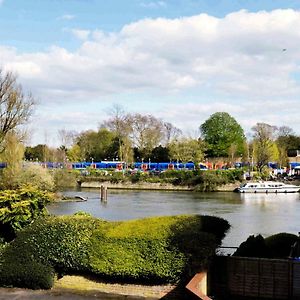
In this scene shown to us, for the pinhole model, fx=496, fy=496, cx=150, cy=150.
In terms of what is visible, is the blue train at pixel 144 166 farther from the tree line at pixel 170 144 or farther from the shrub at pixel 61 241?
the shrub at pixel 61 241

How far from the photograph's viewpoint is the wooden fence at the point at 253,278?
15.2 m

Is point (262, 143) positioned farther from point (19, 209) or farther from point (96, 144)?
point (19, 209)

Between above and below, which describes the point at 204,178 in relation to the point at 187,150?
below

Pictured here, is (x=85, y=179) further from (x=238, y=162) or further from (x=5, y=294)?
(x=5, y=294)

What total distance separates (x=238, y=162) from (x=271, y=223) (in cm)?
6988

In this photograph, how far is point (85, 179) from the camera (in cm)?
9138

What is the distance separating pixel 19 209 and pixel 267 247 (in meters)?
9.46

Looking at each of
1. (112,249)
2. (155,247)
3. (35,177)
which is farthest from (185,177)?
(155,247)

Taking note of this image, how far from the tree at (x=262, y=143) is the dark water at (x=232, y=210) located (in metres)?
30.6

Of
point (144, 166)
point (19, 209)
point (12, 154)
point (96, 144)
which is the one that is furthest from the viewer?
point (96, 144)

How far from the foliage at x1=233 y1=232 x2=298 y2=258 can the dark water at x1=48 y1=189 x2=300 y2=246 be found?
994 cm

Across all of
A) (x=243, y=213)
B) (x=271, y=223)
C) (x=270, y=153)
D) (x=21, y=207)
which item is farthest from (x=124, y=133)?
(x=21, y=207)

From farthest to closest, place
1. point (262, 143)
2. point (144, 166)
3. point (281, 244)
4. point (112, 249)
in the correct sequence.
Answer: point (144, 166)
point (262, 143)
point (281, 244)
point (112, 249)

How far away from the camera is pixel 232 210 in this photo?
4866cm
